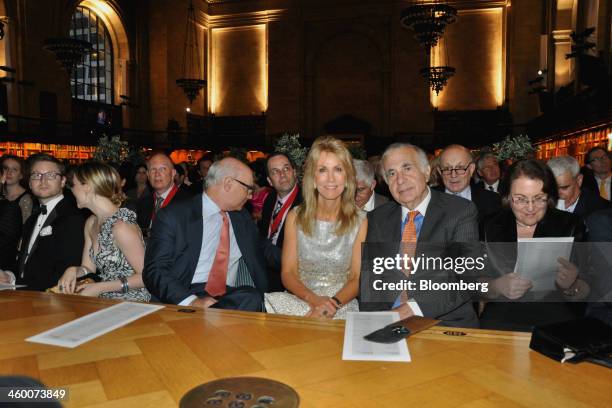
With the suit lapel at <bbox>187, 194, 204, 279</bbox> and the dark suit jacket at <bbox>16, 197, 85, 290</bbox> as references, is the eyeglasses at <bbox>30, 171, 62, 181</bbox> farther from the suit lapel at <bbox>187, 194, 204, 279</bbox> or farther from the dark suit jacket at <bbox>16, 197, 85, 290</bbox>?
the suit lapel at <bbox>187, 194, 204, 279</bbox>

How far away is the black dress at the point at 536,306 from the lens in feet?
8.13

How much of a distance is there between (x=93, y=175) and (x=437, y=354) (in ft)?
8.04

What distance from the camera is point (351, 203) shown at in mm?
3020

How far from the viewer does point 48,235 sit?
338 centimetres

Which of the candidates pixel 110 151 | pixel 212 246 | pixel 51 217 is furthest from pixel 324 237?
pixel 110 151

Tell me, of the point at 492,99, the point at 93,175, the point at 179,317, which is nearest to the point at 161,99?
the point at 492,99

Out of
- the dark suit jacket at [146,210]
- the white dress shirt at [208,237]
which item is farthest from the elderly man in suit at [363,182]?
the dark suit jacket at [146,210]

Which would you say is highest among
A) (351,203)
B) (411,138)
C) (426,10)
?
(426,10)

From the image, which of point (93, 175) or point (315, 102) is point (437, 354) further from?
point (315, 102)

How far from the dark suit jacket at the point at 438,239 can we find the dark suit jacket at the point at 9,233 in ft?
9.57

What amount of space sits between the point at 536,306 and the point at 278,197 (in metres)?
2.90

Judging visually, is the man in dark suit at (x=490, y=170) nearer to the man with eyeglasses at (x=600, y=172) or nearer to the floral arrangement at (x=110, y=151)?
the man with eyeglasses at (x=600, y=172)

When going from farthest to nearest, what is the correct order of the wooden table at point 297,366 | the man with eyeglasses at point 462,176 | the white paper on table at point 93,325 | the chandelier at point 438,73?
the chandelier at point 438,73
the man with eyeglasses at point 462,176
the white paper on table at point 93,325
the wooden table at point 297,366

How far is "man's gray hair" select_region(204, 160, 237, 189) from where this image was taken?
2.96m
